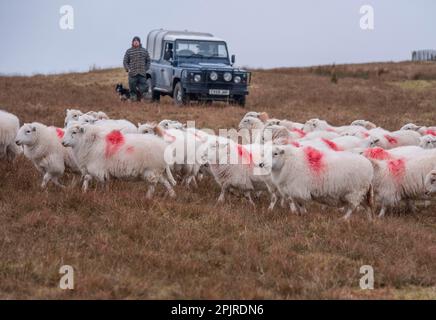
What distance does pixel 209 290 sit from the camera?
7.07 meters

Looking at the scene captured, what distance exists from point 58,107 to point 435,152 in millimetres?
14205

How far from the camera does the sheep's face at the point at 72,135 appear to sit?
11.4 meters

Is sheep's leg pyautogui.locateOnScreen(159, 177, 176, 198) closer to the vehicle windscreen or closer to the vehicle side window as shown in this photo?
the vehicle windscreen

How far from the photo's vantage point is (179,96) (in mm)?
25391

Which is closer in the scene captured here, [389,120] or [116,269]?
[116,269]

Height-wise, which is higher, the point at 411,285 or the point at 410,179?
the point at 410,179

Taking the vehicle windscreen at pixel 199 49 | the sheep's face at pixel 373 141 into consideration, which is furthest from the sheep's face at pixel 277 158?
the vehicle windscreen at pixel 199 49

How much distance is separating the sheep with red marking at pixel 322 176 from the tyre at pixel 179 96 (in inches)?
562

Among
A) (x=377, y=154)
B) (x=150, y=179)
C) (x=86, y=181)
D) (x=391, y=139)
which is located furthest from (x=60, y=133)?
(x=391, y=139)
